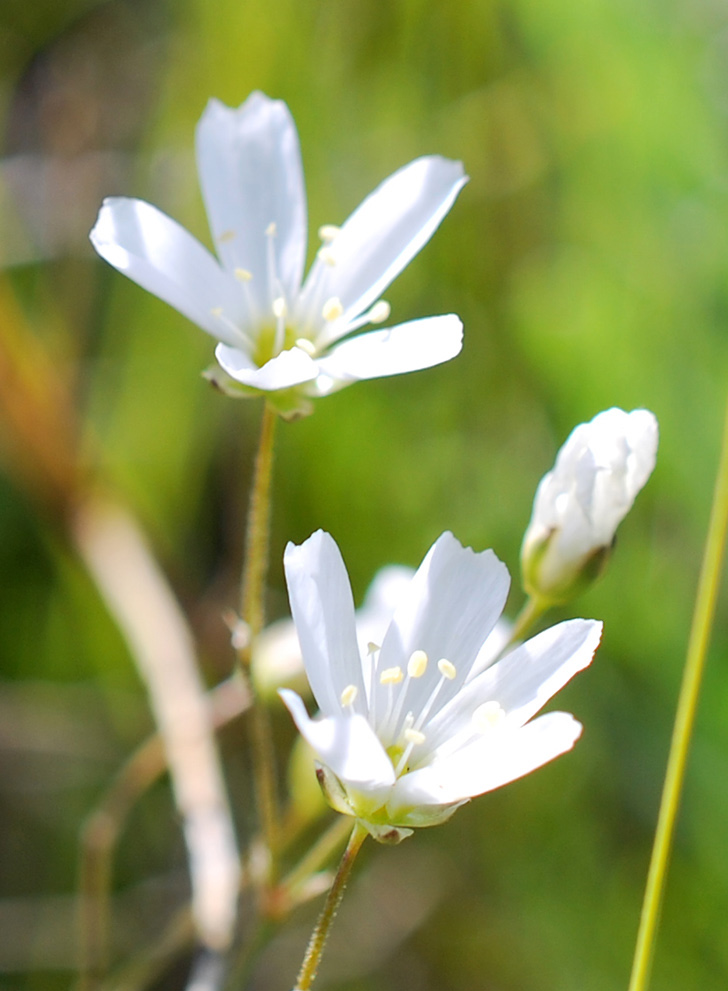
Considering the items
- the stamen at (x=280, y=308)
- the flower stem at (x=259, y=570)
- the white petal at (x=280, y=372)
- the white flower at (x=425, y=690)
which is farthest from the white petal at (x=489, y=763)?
the stamen at (x=280, y=308)

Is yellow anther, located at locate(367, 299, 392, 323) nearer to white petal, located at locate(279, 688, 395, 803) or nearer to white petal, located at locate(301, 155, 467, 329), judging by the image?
white petal, located at locate(301, 155, 467, 329)

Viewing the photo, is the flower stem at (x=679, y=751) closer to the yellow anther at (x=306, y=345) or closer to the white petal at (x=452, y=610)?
the white petal at (x=452, y=610)

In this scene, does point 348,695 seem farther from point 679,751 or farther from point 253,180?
point 253,180

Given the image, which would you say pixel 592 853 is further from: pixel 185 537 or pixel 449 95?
pixel 449 95

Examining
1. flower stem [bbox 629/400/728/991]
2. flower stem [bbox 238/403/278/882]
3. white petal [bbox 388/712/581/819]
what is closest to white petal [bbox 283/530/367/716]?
white petal [bbox 388/712/581/819]

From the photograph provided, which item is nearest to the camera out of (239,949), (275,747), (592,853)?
(239,949)

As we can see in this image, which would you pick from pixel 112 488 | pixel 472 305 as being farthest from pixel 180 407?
pixel 472 305
